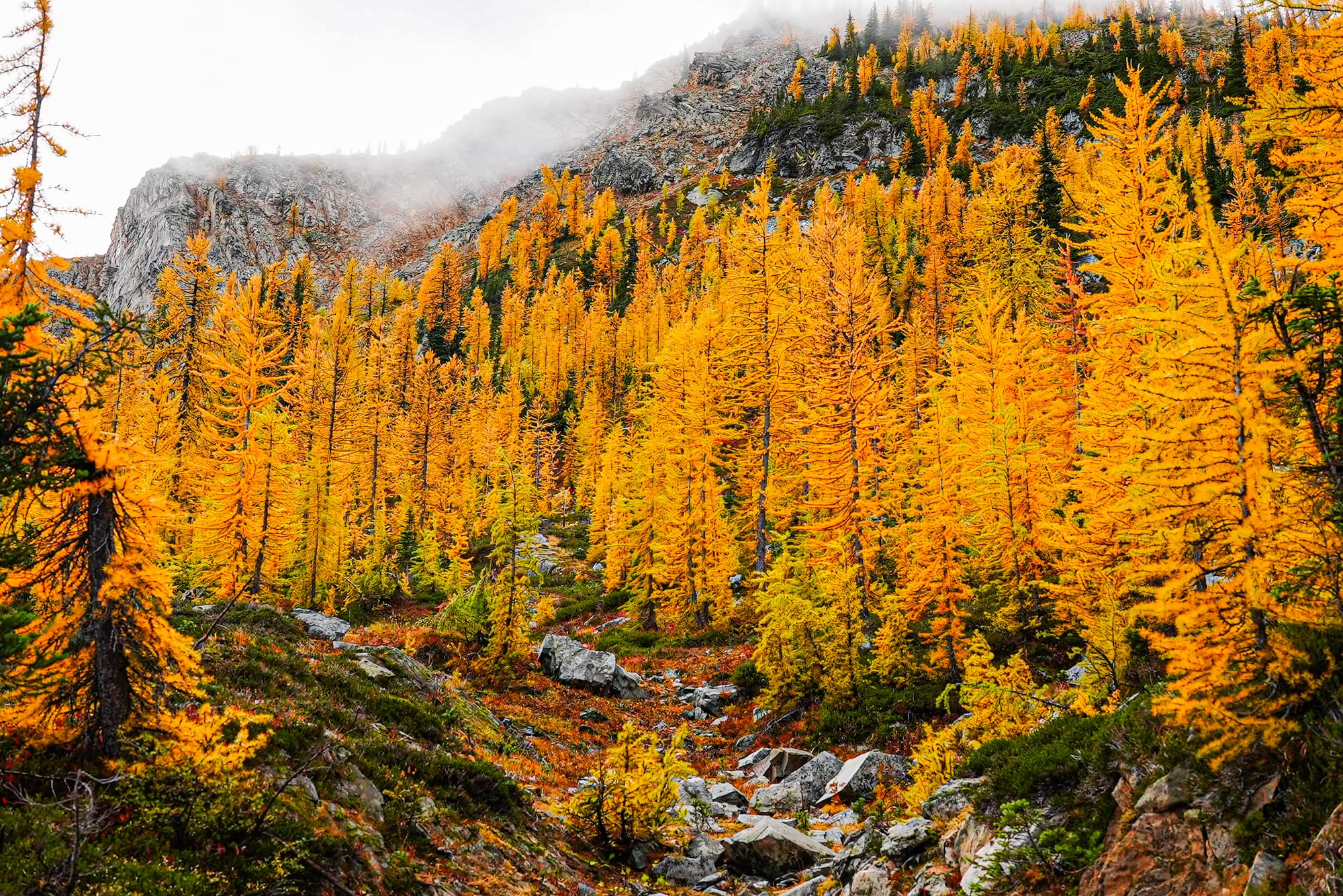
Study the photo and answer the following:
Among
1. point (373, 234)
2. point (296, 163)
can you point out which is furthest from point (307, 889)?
point (296, 163)

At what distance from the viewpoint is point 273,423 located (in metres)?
24.9

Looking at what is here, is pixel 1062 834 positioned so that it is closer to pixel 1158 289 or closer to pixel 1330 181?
pixel 1158 289

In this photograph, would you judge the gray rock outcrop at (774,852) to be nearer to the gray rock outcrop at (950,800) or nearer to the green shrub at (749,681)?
the gray rock outcrop at (950,800)

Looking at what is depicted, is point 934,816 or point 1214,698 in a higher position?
point 1214,698

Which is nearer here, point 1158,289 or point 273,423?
point 1158,289

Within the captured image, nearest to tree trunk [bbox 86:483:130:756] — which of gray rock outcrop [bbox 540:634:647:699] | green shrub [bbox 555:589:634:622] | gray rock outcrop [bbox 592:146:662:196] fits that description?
gray rock outcrop [bbox 540:634:647:699]

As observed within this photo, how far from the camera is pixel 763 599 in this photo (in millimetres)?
15922

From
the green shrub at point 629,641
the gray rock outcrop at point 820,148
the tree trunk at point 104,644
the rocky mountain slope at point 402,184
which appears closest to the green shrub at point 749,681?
the green shrub at point 629,641

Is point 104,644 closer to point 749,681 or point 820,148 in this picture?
point 749,681

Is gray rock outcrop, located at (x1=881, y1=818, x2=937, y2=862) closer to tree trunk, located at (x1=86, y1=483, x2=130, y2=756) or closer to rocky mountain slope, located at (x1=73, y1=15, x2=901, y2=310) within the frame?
tree trunk, located at (x1=86, y1=483, x2=130, y2=756)

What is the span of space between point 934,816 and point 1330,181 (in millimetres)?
12176

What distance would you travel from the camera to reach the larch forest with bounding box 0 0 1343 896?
6059 mm

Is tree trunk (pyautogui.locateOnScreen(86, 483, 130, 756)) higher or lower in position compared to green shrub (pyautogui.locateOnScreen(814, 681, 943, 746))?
higher

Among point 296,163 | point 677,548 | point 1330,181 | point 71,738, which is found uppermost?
point 296,163
